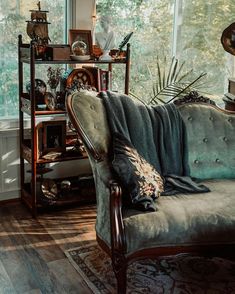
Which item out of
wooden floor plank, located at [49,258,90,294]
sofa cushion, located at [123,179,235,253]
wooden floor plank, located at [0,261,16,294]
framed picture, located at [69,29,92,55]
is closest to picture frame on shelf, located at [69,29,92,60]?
framed picture, located at [69,29,92,55]

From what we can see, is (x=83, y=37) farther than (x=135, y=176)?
Yes

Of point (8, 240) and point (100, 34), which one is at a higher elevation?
point (100, 34)

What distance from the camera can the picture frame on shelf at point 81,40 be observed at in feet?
10.7

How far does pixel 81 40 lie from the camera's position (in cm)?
340

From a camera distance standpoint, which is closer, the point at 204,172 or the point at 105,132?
the point at 105,132

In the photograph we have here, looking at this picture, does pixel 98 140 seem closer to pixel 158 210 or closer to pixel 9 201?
pixel 158 210

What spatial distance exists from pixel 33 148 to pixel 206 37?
7.96 ft

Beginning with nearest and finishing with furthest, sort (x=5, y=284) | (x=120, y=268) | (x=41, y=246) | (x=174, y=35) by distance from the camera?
(x=120, y=268) < (x=5, y=284) < (x=41, y=246) < (x=174, y=35)

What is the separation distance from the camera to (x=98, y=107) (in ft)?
8.58

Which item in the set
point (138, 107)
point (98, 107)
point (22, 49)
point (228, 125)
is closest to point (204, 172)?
point (228, 125)

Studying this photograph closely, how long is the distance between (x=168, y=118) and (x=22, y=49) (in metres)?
1.28

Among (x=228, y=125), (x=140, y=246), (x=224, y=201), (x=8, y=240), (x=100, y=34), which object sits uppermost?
(x=100, y=34)

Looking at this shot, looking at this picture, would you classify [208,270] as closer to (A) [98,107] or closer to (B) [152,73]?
(A) [98,107]

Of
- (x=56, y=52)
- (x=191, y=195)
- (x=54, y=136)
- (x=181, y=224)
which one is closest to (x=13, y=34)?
(x=56, y=52)
